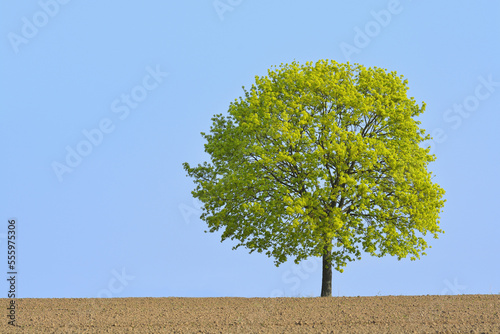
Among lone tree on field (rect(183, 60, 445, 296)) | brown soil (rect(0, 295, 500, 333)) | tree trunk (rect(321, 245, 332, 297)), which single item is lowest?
brown soil (rect(0, 295, 500, 333))

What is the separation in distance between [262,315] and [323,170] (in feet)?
27.2

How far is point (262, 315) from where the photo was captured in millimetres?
17156

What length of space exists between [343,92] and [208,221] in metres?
8.99

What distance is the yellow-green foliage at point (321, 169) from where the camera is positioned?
22.7 meters

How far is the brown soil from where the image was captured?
1473cm

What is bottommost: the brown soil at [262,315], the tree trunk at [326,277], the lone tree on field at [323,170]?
the brown soil at [262,315]

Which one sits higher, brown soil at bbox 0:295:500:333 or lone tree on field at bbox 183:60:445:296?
lone tree on field at bbox 183:60:445:296

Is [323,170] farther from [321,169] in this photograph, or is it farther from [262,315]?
[262,315]

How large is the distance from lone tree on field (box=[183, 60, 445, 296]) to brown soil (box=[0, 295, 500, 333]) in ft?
9.52

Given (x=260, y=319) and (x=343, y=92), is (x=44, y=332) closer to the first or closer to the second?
(x=260, y=319)

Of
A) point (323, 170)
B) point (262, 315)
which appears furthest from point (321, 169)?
point (262, 315)

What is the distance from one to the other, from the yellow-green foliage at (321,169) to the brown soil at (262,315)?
3.19m

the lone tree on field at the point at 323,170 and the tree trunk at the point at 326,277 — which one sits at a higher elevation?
the lone tree on field at the point at 323,170

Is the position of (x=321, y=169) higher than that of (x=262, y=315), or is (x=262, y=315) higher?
(x=321, y=169)
